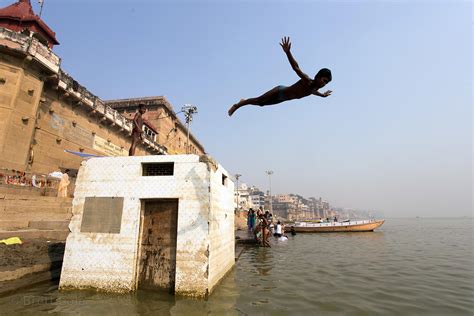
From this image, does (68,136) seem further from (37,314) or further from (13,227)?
(37,314)

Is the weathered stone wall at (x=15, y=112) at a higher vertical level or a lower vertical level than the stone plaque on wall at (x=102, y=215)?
higher

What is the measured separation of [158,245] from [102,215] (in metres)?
1.91

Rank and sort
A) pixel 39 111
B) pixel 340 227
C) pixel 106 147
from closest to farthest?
pixel 39 111 < pixel 106 147 < pixel 340 227

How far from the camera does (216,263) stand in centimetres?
784

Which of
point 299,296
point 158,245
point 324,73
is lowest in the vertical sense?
point 299,296

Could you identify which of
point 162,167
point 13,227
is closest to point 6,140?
point 13,227

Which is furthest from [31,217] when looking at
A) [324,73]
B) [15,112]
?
[324,73]

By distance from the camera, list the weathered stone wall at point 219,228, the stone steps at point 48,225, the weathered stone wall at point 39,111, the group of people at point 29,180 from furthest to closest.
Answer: the weathered stone wall at point 39,111
the group of people at point 29,180
the stone steps at point 48,225
the weathered stone wall at point 219,228

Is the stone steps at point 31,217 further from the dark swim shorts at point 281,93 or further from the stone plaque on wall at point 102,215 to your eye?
the dark swim shorts at point 281,93

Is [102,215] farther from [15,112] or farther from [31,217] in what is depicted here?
[15,112]

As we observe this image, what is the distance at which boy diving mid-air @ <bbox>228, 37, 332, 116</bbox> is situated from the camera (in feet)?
17.3

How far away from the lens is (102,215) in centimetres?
762

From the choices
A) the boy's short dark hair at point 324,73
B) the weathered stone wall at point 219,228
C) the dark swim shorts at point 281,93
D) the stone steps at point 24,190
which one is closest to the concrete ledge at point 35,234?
the stone steps at point 24,190

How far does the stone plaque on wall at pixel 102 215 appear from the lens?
7.51m
